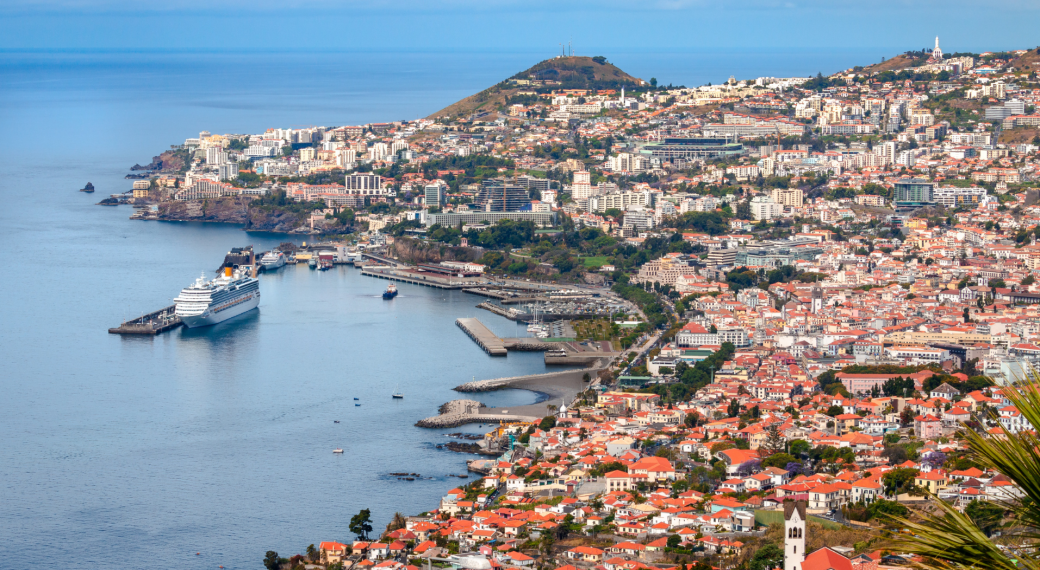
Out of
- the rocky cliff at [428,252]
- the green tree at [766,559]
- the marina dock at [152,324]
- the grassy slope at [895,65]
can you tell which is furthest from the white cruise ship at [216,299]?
the grassy slope at [895,65]

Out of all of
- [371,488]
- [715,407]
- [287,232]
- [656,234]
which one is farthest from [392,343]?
[287,232]

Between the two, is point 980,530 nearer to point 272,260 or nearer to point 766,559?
point 766,559

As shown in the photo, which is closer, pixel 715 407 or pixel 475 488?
pixel 475 488

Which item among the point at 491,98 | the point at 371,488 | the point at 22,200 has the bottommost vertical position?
the point at 371,488

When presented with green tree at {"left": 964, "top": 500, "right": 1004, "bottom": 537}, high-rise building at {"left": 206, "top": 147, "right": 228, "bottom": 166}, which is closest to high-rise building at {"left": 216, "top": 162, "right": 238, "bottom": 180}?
high-rise building at {"left": 206, "top": 147, "right": 228, "bottom": 166}

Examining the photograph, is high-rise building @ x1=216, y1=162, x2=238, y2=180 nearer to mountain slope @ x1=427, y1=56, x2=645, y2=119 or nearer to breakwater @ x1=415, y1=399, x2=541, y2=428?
mountain slope @ x1=427, y1=56, x2=645, y2=119

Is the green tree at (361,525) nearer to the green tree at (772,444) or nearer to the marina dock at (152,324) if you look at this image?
the green tree at (772,444)

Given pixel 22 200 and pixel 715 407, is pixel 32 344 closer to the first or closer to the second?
pixel 715 407
